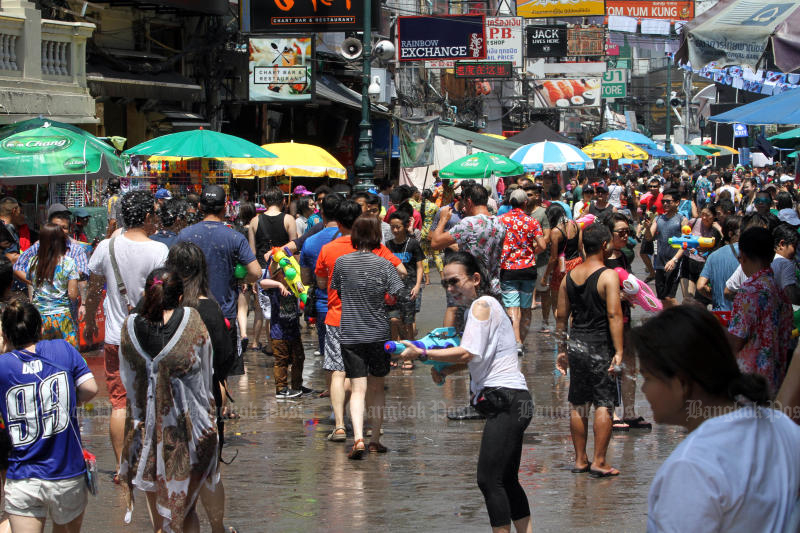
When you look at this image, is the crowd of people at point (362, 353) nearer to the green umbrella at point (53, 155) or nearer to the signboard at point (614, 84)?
the green umbrella at point (53, 155)

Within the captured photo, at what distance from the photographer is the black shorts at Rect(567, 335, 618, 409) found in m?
6.84

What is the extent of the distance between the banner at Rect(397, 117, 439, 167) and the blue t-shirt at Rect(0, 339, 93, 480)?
22.6m

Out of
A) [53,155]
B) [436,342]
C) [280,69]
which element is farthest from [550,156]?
[436,342]

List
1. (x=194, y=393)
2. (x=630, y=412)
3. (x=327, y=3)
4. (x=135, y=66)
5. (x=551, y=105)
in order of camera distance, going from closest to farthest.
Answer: (x=194, y=393)
(x=630, y=412)
(x=135, y=66)
(x=327, y=3)
(x=551, y=105)

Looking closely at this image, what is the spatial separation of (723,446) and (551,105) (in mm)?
40153

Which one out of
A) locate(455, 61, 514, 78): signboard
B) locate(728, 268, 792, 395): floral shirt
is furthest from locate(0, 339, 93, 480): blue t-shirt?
locate(455, 61, 514, 78): signboard

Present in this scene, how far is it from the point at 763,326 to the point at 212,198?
13.0ft

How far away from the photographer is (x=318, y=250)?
8641 millimetres

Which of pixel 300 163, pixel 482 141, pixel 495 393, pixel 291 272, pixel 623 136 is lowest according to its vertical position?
pixel 495 393

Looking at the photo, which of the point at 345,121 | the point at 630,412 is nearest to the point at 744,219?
the point at 630,412

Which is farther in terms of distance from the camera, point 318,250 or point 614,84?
point 614,84

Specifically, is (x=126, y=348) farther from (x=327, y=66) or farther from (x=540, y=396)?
(x=327, y=66)

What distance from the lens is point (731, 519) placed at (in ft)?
7.64

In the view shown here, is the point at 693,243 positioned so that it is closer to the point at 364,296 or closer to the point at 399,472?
the point at 364,296
